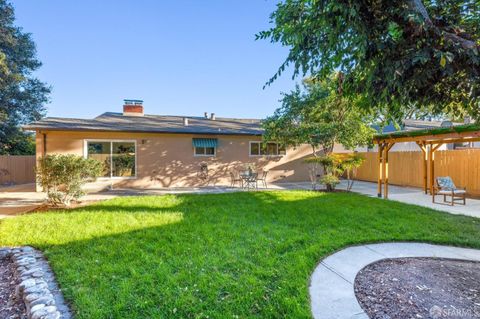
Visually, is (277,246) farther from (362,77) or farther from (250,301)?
(362,77)

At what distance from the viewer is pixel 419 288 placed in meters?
3.80

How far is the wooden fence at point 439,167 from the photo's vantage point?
11.8m

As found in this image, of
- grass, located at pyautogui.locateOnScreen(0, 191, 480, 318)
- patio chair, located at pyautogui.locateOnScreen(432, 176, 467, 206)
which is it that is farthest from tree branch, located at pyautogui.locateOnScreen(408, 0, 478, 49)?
patio chair, located at pyautogui.locateOnScreen(432, 176, 467, 206)

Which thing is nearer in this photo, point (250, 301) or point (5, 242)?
point (250, 301)

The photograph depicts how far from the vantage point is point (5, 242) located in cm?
571

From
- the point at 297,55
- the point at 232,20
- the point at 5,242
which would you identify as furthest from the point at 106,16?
the point at 297,55

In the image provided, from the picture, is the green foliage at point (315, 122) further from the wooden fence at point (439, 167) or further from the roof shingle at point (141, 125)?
the wooden fence at point (439, 167)

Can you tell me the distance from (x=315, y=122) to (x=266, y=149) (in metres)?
4.85

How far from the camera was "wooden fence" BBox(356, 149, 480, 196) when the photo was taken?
11.8 meters

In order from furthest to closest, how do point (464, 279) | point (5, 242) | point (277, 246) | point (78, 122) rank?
point (78, 122)
point (5, 242)
point (277, 246)
point (464, 279)

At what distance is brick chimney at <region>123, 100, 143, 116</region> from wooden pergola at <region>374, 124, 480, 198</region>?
Answer: 14705 millimetres

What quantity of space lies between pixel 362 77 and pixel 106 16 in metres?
12.8

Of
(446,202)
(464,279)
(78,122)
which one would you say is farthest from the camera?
(78,122)

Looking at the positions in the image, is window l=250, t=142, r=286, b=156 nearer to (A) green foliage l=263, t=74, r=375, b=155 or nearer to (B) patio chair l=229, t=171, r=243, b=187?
(B) patio chair l=229, t=171, r=243, b=187
